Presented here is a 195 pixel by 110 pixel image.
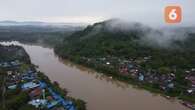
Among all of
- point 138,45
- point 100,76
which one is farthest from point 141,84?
point 138,45

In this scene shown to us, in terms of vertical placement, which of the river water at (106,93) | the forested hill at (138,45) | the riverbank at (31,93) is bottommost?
the river water at (106,93)

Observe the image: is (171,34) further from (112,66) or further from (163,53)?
(112,66)

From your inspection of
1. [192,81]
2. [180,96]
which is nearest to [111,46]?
[192,81]

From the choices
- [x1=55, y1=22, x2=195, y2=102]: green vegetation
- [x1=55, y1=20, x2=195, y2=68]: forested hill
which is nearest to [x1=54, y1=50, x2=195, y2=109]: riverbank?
[x1=55, y1=22, x2=195, y2=102]: green vegetation

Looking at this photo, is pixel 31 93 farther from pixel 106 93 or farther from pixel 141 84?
pixel 141 84

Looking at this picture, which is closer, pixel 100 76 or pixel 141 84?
pixel 141 84

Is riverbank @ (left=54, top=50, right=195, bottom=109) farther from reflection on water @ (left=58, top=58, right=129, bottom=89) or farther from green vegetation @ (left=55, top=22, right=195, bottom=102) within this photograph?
reflection on water @ (left=58, top=58, right=129, bottom=89)

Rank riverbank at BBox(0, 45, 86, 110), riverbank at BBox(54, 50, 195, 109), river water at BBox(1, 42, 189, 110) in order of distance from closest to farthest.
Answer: riverbank at BBox(0, 45, 86, 110) < river water at BBox(1, 42, 189, 110) < riverbank at BBox(54, 50, 195, 109)

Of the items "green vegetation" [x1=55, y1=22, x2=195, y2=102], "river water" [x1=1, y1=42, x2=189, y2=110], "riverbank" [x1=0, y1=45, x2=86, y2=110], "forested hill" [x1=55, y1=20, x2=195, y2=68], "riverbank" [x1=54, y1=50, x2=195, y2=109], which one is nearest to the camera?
"riverbank" [x1=0, y1=45, x2=86, y2=110]

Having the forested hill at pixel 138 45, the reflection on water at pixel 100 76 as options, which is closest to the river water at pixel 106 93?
the reflection on water at pixel 100 76

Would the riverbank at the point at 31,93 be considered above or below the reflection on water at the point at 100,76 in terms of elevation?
above

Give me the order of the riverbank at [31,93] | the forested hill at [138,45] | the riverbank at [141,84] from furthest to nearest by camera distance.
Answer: the forested hill at [138,45], the riverbank at [141,84], the riverbank at [31,93]

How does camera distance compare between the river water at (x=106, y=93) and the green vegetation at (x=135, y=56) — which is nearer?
the river water at (x=106, y=93)

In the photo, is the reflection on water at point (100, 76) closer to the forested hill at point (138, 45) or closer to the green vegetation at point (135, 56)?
the green vegetation at point (135, 56)
